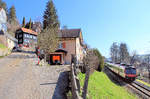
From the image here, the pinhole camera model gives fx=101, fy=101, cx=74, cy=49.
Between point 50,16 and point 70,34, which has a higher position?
point 50,16

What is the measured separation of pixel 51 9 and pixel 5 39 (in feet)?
63.8

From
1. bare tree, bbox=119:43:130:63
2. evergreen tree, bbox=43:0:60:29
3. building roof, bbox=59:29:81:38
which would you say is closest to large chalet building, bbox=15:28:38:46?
evergreen tree, bbox=43:0:60:29

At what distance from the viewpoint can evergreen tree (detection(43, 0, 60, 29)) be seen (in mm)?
36969

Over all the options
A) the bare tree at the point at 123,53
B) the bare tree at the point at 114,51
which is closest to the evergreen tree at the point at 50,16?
the bare tree at the point at 123,53

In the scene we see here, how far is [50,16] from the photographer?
38.3 m

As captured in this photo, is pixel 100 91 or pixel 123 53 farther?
pixel 123 53

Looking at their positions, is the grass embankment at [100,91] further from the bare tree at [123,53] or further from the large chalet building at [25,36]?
the bare tree at [123,53]

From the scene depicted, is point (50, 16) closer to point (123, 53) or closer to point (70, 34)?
point (70, 34)

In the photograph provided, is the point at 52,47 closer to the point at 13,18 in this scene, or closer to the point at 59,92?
the point at 59,92

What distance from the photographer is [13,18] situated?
6462 cm

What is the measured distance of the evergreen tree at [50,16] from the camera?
36969mm

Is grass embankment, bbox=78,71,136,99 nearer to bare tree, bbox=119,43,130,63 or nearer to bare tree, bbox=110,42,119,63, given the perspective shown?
bare tree, bbox=119,43,130,63

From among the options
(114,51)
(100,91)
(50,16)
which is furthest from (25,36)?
(114,51)

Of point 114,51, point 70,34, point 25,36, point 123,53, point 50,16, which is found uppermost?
point 50,16
